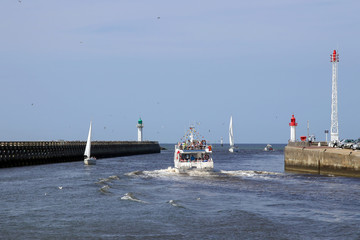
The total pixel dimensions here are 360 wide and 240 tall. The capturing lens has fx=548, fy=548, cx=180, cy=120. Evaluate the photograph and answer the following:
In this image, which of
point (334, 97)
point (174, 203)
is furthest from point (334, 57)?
point (174, 203)

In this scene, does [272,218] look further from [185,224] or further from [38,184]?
[38,184]

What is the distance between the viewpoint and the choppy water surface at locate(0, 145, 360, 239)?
980 inches

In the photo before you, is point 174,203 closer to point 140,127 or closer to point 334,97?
point 334,97

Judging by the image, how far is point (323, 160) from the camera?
5650cm

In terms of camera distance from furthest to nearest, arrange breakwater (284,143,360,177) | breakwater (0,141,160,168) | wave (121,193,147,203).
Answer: breakwater (0,141,160,168) < breakwater (284,143,360,177) < wave (121,193,147,203)

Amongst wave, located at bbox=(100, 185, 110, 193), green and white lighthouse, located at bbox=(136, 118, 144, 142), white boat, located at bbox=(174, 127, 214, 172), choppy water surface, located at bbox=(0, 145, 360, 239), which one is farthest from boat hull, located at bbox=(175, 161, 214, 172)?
green and white lighthouse, located at bbox=(136, 118, 144, 142)

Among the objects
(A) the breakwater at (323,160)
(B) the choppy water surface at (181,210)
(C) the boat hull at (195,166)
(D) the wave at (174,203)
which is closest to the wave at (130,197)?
(B) the choppy water surface at (181,210)

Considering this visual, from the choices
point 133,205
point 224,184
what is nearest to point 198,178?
point 224,184

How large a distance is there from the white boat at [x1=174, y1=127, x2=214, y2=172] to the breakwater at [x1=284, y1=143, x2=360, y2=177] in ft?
36.1

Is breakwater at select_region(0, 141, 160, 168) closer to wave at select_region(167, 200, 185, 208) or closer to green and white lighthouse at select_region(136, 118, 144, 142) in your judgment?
green and white lighthouse at select_region(136, 118, 144, 142)

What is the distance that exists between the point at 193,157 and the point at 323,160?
1392 cm

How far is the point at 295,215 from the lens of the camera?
29.1 m

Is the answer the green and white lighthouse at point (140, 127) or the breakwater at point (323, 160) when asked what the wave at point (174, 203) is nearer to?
the breakwater at point (323, 160)

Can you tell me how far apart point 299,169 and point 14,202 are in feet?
126
